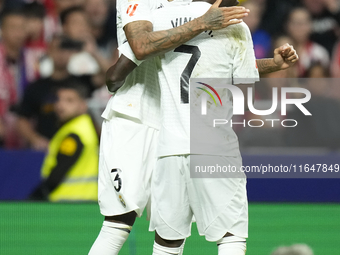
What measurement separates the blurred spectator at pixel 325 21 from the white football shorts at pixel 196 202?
194 inches

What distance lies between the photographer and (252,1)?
6.88m

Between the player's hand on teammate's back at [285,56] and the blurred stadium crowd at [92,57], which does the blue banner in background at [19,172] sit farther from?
the player's hand on teammate's back at [285,56]

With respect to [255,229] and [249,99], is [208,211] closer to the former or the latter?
[249,99]

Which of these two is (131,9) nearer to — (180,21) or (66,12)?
(180,21)

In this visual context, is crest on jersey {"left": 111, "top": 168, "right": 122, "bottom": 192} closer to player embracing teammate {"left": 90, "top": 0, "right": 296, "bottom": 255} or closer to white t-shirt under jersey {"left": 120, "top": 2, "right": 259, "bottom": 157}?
player embracing teammate {"left": 90, "top": 0, "right": 296, "bottom": 255}

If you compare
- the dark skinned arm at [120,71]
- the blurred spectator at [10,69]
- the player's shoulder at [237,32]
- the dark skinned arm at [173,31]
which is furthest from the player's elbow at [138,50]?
the blurred spectator at [10,69]

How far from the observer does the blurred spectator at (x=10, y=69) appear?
6.03 metres

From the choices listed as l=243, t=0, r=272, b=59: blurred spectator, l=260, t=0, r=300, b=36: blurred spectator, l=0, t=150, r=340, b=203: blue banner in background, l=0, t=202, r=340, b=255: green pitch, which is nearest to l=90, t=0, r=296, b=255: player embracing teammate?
l=0, t=202, r=340, b=255: green pitch

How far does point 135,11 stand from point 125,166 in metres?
0.81

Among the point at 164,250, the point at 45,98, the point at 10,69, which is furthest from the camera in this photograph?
the point at 10,69

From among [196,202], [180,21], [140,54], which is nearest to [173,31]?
[180,21]

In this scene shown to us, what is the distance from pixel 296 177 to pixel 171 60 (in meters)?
3.07

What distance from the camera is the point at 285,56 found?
9.35ft

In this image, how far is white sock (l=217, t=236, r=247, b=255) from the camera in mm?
2512
